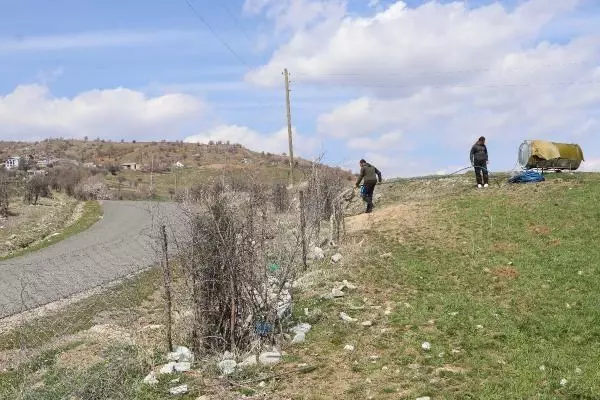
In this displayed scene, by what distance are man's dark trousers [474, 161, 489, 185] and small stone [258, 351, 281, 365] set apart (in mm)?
13678

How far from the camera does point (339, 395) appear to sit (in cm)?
683

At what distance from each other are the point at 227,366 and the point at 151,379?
954mm

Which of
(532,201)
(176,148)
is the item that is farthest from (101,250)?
(176,148)

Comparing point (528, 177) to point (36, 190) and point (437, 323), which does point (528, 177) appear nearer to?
point (437, 323)

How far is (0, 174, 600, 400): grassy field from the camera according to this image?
7055 millimetres

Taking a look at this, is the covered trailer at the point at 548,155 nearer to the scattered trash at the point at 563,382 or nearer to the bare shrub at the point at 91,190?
the scattered trash at the point at 563,382

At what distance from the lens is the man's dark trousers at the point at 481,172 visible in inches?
781

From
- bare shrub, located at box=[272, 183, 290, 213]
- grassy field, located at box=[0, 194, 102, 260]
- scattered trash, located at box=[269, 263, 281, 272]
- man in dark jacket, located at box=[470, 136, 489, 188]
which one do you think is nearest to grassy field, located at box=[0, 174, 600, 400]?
→ scattered trash, located at box=[269, 263, 281, 272]

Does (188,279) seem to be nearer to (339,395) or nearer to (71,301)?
(339,395)

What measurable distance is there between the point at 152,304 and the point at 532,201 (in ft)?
35.3

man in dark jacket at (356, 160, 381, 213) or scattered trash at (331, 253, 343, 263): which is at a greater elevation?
man in dark jacket at (356, 160, 381, 213)

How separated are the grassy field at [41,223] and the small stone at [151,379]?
14.6m

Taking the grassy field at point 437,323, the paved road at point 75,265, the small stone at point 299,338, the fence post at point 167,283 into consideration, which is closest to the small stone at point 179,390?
the grassy field at point 437,323

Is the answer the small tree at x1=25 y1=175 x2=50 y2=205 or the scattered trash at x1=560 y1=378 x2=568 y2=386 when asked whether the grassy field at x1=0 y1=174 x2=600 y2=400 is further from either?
the small tree at x1=25 y1=175 x2=50 y2=205
